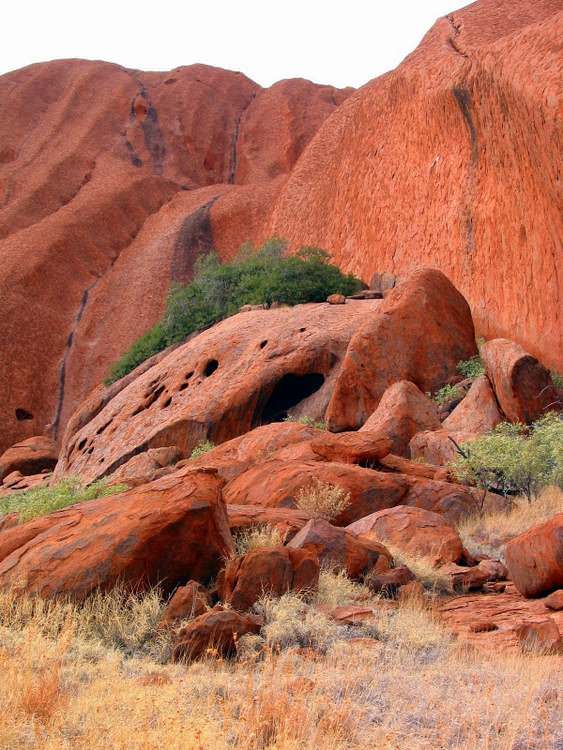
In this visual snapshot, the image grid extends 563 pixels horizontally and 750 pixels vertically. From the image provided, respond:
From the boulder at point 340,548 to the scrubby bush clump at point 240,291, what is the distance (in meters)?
16.5

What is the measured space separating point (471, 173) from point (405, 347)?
673cm

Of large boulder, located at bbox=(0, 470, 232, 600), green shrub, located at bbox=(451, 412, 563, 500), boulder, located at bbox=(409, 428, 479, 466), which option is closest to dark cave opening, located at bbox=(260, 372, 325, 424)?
boulder, located at bbox=(409, 428, 479, 466)

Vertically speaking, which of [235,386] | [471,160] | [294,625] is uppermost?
[471,160]

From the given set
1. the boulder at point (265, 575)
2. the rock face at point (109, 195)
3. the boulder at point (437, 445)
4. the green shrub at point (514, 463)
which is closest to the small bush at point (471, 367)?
the boulder at point (437, 445)

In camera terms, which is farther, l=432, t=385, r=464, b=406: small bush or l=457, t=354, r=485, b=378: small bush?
l=457, t=354, r=485, b=378: small bush

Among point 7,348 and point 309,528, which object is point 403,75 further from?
point 309,528

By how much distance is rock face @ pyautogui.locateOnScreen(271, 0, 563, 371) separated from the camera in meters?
16.3

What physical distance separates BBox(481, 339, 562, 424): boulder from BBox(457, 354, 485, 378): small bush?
2.02 m

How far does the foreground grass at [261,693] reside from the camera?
394 centimetres

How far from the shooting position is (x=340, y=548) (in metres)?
7.39

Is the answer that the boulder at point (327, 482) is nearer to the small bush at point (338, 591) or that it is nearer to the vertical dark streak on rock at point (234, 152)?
the small bush at point (338, 591)

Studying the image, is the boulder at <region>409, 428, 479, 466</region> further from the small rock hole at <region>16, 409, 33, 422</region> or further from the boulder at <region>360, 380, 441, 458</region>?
the small rock hole at <region>16, 409, 33, 422</region>

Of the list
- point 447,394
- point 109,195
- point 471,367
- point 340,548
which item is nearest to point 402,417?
point 447,394

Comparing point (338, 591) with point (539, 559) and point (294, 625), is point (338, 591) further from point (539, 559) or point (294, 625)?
point (539, 559)
